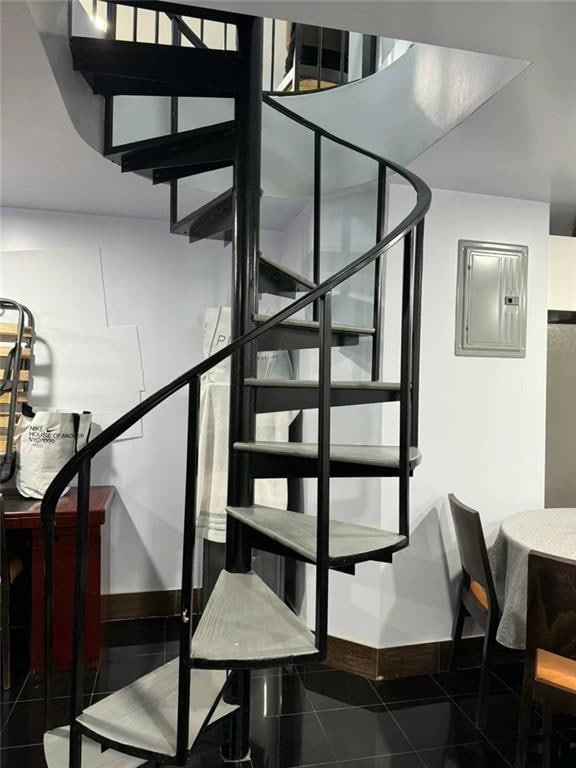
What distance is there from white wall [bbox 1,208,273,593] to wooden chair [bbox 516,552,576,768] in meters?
2.13

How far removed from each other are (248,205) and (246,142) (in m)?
0.25

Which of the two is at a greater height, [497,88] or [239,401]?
[497,88]

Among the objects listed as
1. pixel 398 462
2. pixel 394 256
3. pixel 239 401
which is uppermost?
pixel 394 256

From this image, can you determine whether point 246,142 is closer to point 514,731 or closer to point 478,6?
point 478,6

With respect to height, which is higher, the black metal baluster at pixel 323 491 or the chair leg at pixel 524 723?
the black metal baluster at pixel 323 491

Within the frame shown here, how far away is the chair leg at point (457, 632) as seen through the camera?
8.87ft

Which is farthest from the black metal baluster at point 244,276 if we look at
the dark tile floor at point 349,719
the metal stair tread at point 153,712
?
the dark tile floor at point 349,719

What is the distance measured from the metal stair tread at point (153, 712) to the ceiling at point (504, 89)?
199 centimetres

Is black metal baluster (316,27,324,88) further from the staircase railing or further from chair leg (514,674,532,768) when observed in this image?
chair leg (514,674,532,768)

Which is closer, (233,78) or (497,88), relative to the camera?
(497,88)

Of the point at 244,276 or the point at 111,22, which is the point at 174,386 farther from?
the point at 111,22

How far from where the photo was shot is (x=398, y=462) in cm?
166

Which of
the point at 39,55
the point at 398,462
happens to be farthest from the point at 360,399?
the point at 39,55

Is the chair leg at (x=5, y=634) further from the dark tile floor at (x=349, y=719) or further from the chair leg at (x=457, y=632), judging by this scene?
the chair leg at (x=457, y=632)
